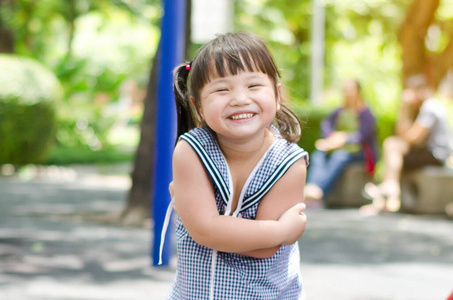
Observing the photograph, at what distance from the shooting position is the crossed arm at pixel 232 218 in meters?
2.02

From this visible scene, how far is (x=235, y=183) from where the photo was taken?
6.94ft

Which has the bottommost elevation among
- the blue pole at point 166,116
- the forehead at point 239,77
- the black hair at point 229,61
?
the blue pole at point 166,116

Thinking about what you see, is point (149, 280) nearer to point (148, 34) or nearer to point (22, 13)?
point (22, 13)

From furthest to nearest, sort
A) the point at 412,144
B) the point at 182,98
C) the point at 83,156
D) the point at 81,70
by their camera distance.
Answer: the point at 81,70
the point at 83,156
the point at 412,144
the point at 182,98

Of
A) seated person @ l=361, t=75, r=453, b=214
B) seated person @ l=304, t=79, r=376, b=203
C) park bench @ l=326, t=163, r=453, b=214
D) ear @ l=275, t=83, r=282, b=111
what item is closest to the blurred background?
seated person @ l=304, t=79, r=376, b=203

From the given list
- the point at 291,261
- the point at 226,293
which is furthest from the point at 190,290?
the point at 291,261

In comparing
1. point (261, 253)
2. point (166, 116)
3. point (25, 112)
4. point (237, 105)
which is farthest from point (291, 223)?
point (25, 112)

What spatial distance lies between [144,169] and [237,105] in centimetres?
600

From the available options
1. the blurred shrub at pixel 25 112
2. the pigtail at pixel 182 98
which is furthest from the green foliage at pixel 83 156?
the pigtail at pixel 182 98

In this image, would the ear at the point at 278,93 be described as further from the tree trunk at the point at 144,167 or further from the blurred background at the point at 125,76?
the tree trunk at the point at 144,167

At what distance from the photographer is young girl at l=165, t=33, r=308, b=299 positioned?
205 centimetres

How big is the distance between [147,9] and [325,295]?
13.0 meters

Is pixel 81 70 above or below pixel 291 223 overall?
below

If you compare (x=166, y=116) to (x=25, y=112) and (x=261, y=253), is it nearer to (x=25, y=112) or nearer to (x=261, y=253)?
(x=261, y=253)
